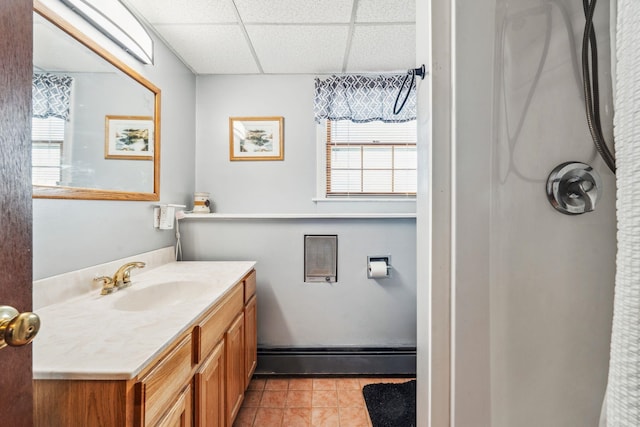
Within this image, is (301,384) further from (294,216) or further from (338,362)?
(294,216)

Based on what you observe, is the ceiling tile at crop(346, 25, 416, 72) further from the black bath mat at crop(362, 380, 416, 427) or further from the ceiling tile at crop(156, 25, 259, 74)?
the black bath mat at crop(362, 380, 416, 427)

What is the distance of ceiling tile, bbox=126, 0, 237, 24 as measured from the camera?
1449mm

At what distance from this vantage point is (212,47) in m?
1.84

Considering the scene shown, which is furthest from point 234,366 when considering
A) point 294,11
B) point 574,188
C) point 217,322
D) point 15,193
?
point 294,11

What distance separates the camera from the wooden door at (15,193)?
0.50m

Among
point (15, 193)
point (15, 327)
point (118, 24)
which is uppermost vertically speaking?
point (118, 24)

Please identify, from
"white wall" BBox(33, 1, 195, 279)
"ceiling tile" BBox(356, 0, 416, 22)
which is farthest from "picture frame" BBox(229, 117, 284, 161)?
"ceiling tile" BBox(356, 0, 416, 22)

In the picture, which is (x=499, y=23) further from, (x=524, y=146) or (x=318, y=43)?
(x=318, y=43)

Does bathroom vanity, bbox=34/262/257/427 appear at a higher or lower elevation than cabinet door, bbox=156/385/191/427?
higher

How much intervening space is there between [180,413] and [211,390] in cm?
25

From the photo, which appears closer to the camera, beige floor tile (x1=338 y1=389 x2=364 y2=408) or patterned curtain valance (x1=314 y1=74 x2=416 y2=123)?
beige floor tile (x1=338 y1=389 x2=364 y2=408)

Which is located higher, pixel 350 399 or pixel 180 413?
pixel 180 413

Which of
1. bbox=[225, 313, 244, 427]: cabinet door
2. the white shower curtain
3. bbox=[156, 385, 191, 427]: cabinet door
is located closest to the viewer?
the white shower curtain

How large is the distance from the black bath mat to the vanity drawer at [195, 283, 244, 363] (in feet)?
3.36
